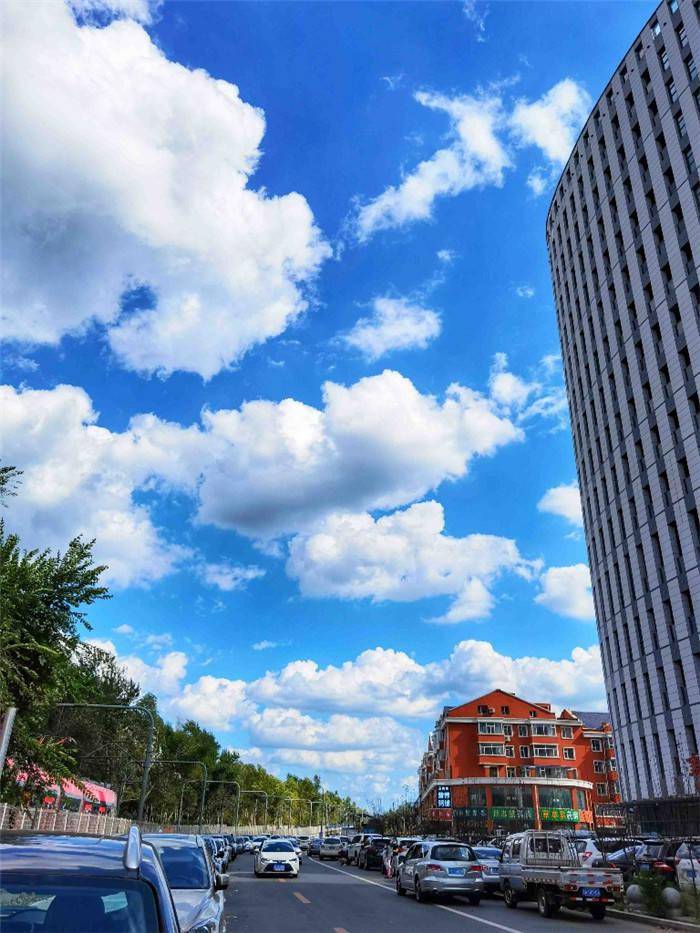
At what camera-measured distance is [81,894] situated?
3.56 metres

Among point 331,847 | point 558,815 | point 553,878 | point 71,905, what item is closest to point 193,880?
point 71,905

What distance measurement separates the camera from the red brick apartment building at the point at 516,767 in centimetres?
7762

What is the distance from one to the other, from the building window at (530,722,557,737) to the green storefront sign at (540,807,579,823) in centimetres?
788

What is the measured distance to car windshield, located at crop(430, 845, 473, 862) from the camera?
20641mm

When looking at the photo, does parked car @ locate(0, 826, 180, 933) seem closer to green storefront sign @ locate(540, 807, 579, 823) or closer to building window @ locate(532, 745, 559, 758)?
green storefront sign @ locate(540, 807, 579, 823)

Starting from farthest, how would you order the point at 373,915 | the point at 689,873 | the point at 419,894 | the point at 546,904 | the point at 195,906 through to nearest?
the point at 419,894 < the point at 689,873 < the point at 546,904 < the point at 373,915 < the point at 195,906

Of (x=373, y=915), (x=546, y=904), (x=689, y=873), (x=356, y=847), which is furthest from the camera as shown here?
(x=356, y=847)

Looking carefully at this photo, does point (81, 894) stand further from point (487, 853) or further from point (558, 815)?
point (558, 815)

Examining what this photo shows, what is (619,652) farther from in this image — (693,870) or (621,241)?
(693,870)

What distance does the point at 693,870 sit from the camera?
1681 cm

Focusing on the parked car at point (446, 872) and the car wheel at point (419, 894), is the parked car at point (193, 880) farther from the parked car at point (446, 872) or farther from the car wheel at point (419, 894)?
the car wheel at point (419, 894)

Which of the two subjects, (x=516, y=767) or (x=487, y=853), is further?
(x=516, y=767)

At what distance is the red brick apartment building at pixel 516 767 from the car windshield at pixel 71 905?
252ft

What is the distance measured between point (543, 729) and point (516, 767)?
5275 mm
